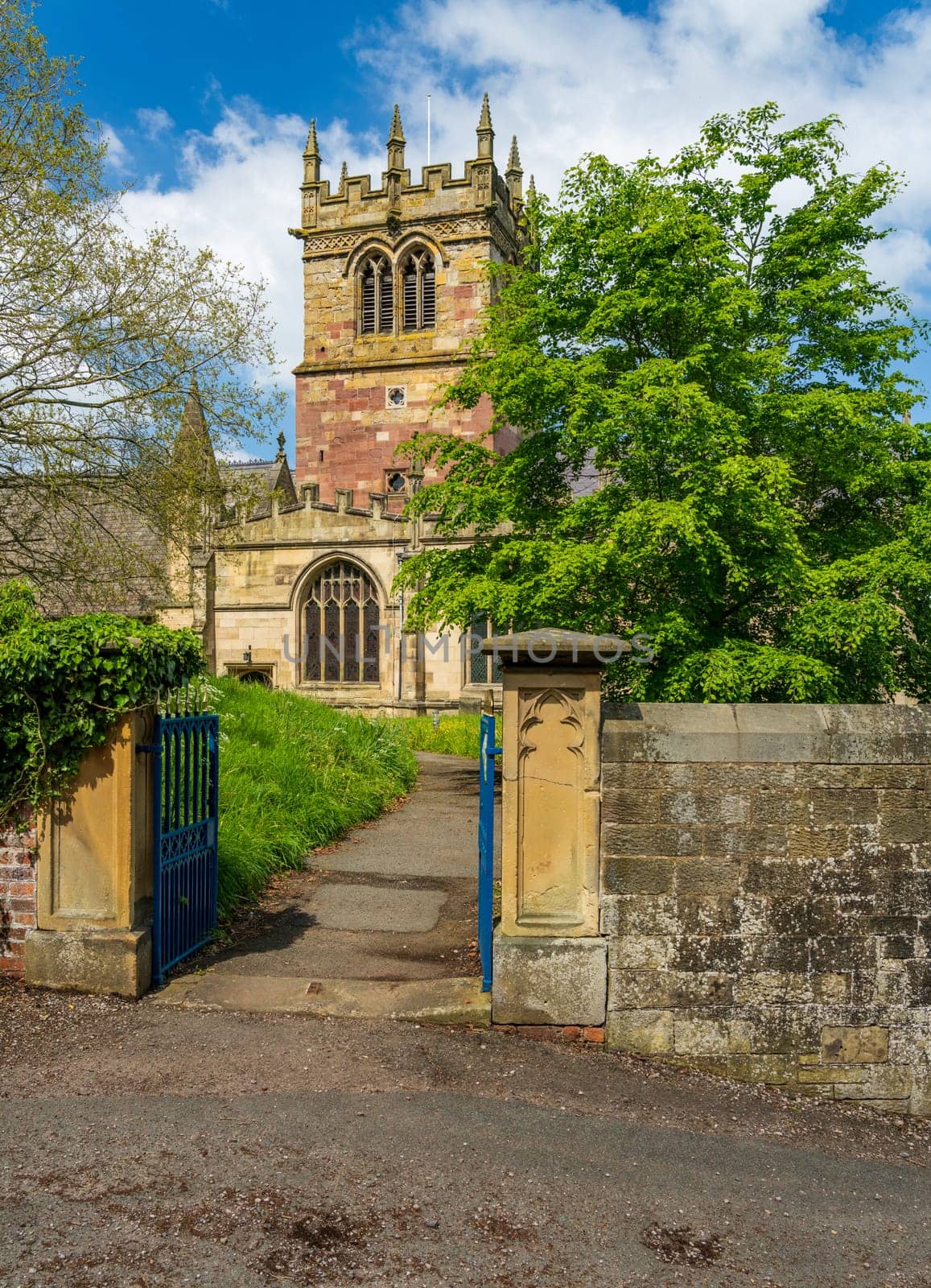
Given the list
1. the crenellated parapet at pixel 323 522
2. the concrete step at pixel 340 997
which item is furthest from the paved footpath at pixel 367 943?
the crenellated parapet at pixel 323 522

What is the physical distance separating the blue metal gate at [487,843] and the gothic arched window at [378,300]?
27.6 meters

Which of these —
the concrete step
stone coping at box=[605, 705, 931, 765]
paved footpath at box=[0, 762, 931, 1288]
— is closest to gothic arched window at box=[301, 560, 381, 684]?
the concrete step

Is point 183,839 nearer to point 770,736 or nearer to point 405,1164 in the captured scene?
point 405,1164

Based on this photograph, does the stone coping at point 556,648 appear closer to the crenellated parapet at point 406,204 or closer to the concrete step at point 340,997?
the concrete step at point 340,997

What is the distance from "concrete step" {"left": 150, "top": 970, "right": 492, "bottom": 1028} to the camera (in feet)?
16.6

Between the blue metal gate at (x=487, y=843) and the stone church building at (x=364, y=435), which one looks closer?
the blue metal gate at (x=487, y=843)

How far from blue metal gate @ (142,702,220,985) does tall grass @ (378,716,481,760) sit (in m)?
12.6

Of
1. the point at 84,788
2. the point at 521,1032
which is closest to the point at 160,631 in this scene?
the point at 84,788

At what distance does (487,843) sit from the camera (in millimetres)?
5402

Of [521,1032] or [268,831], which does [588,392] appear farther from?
[521,1032]

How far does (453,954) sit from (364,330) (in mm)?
27892

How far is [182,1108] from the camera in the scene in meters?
4.04

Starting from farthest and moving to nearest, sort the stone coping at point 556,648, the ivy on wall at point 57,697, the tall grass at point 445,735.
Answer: the tall grass at point 445,735, the ivy on wall at point 57,697, the stone coping at point 556,648

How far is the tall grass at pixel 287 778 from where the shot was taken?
8.23 m
